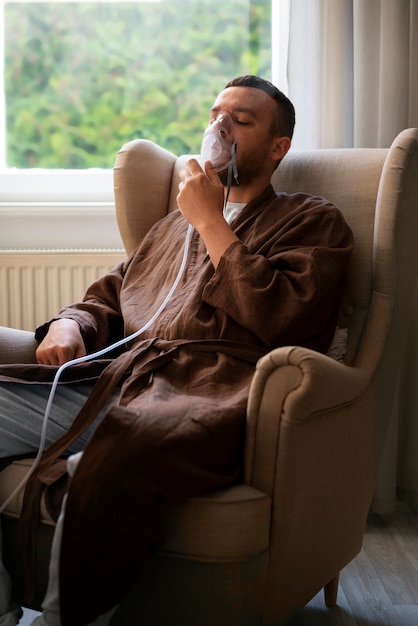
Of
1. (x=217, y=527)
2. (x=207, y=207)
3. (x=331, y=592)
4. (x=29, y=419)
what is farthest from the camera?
(x=331, y=592)

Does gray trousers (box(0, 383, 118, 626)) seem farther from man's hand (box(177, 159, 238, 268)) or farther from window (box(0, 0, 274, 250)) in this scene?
window (box(0, 0, 274, 250))

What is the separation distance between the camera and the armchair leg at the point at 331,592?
1.90 meters

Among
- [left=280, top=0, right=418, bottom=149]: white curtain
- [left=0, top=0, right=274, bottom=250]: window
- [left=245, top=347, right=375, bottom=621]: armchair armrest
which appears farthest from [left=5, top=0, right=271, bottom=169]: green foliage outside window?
[left=245, top=347, right=375, bottom=621]: armchair armrest

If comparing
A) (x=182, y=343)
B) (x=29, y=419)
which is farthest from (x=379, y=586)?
(x=29, y=419)

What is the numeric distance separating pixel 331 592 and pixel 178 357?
2.24ft

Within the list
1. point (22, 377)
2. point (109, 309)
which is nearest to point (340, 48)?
point (109, 309)

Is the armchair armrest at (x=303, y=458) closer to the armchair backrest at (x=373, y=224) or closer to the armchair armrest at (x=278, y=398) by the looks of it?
the armchair armrest at (x=278, y=398)

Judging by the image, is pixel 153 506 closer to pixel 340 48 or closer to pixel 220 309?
pixel 220 309

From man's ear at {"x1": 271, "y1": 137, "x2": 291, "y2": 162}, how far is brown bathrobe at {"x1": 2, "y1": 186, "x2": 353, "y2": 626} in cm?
13

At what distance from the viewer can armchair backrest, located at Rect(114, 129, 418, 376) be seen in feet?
5.86

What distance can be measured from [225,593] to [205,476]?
0.21 meters

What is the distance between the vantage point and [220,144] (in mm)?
1913

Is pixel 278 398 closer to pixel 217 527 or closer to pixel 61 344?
pixel 217 527

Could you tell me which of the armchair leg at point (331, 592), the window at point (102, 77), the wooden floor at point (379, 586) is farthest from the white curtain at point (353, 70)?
the armchair leg at point (331, 592)
